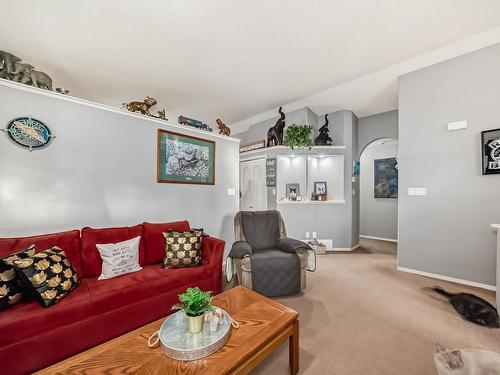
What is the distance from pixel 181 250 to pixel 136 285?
0.51 m

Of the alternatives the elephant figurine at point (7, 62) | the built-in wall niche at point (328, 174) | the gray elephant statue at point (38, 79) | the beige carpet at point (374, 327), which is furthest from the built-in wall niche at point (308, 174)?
the elephant figurine at point (7, 62)

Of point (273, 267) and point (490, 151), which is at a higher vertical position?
point (490, 151)

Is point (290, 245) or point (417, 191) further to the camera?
point (417, 191)

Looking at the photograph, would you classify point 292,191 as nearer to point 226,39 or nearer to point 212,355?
point 226,39

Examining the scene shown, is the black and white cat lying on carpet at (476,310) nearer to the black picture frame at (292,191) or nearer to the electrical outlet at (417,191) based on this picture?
the electrical outlet at (417,191)

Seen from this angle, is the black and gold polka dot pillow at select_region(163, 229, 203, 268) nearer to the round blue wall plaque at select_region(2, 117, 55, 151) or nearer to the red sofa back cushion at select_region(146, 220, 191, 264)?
the red sofa back cushion at select_region(146, 220, 191, 264)

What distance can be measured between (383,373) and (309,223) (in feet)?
9.93

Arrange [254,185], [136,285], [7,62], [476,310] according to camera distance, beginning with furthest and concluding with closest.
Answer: [254,185] < [7,62] < [476,310] < [136,285]

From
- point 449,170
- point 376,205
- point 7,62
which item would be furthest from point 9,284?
point 376,205

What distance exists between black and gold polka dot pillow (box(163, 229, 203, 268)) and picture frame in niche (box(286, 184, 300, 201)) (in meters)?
2.55

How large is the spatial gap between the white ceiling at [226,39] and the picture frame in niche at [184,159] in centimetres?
107

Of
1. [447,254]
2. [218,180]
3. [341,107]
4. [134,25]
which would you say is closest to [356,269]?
[447,254]

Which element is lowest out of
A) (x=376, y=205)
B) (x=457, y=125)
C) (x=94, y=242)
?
(x=94, y=242)

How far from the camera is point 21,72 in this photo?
212 cm
